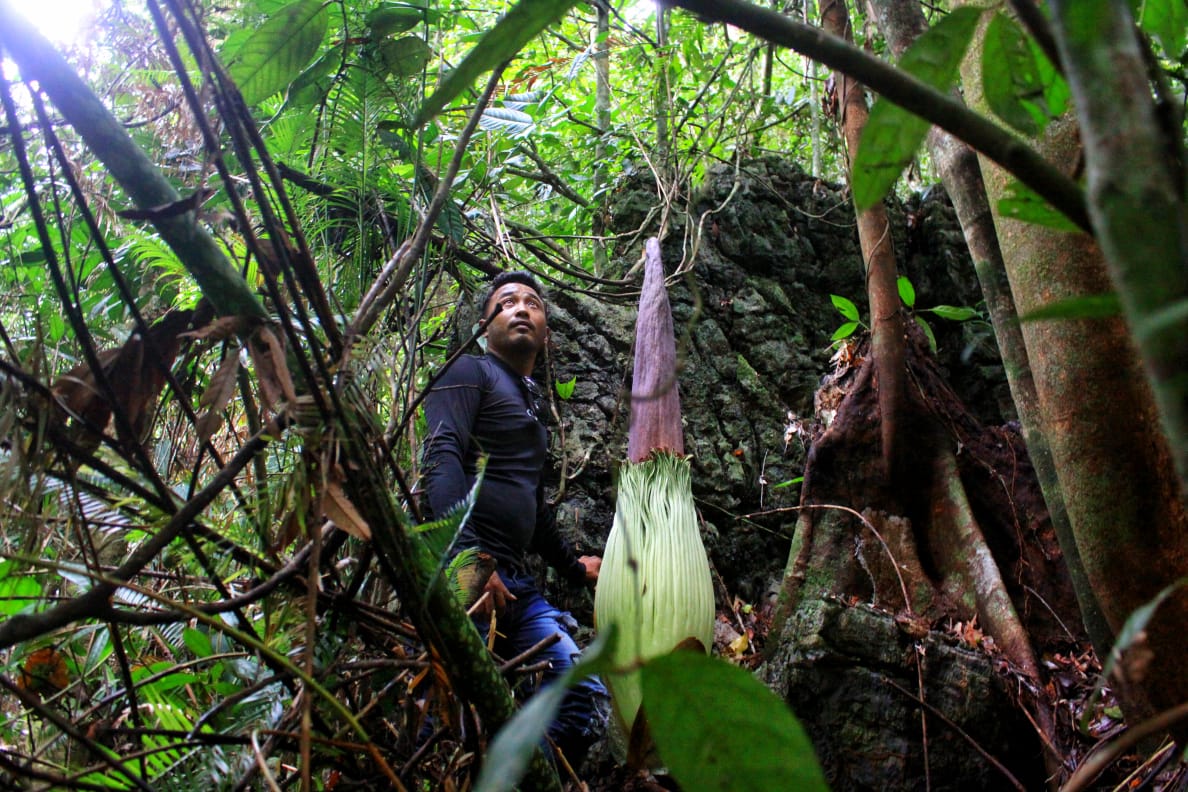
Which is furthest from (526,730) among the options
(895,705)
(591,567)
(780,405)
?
(780,405)

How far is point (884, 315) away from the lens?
255 cm

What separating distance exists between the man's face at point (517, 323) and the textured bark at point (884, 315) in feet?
4.06

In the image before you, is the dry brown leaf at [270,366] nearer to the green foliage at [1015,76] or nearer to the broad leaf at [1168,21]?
the green foliage at [1015,76]

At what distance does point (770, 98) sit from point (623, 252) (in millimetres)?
1075

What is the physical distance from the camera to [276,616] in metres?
0.96

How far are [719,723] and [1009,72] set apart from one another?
0.59 m

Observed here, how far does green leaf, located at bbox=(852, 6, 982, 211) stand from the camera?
558 mm

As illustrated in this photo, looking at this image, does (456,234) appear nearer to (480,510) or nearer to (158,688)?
(480,510)

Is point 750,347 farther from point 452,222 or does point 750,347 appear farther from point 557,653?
point 557,653

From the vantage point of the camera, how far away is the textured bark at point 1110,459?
118cm

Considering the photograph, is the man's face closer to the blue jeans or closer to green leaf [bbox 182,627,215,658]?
the blue jeans

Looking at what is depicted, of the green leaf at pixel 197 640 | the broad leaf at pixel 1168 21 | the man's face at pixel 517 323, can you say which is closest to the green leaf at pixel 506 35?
the broad leaf at pixel 1168 21

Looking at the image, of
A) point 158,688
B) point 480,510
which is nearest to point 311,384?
point 158,688

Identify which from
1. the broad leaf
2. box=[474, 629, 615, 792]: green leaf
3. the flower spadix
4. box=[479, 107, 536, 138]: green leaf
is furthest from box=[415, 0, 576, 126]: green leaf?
box=[479, 107, 536, 138]: green leaf
